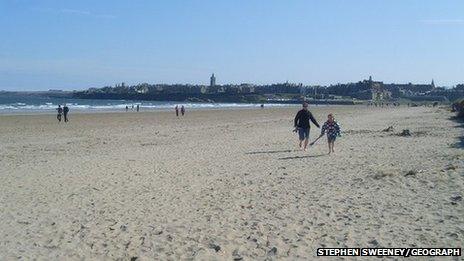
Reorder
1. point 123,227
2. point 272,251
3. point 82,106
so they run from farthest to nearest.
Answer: point 82,106 → point 123,227 → point 272,251

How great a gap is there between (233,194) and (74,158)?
7.09 metres

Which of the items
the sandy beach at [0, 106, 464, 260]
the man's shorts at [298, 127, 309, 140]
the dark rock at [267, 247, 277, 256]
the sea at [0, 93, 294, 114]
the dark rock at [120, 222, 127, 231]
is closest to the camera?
the dark rock at [267, 247, 277, 256]

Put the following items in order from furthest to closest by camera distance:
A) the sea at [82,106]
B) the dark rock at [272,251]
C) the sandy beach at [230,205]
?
the sea at [82,106], the sandy beach at [230,205], the dark rock at [272,251]

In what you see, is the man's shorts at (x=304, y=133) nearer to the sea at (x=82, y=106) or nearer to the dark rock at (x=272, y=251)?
the dark rock at (x=272, y=251)

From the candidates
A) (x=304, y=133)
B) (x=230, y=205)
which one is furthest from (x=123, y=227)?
(x=304, y=133)

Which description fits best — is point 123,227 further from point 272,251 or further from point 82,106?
point 82,106

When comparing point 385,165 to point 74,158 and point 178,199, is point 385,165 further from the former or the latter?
point 74,158

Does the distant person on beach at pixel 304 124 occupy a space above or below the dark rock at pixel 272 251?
above

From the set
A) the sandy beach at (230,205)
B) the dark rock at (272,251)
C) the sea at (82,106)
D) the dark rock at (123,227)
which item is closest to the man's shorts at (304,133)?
the sandy beach at (230,205)

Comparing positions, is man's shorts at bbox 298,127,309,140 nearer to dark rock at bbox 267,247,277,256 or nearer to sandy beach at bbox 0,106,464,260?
sandy beach at bbox 0,106,464,260

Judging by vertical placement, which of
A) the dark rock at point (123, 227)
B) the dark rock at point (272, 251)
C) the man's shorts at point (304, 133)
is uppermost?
the man's shorts at point (304, 133)

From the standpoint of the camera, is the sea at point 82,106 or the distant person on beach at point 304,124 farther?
the sea at point 82,106

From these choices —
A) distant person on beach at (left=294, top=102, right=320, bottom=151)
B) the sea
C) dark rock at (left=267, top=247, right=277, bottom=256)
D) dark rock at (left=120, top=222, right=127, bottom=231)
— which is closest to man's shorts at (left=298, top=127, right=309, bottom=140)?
distant person on beach at (left=294, top=102, right=320, bottom=151)

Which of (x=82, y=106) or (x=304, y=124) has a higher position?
(x=304, y=124)
